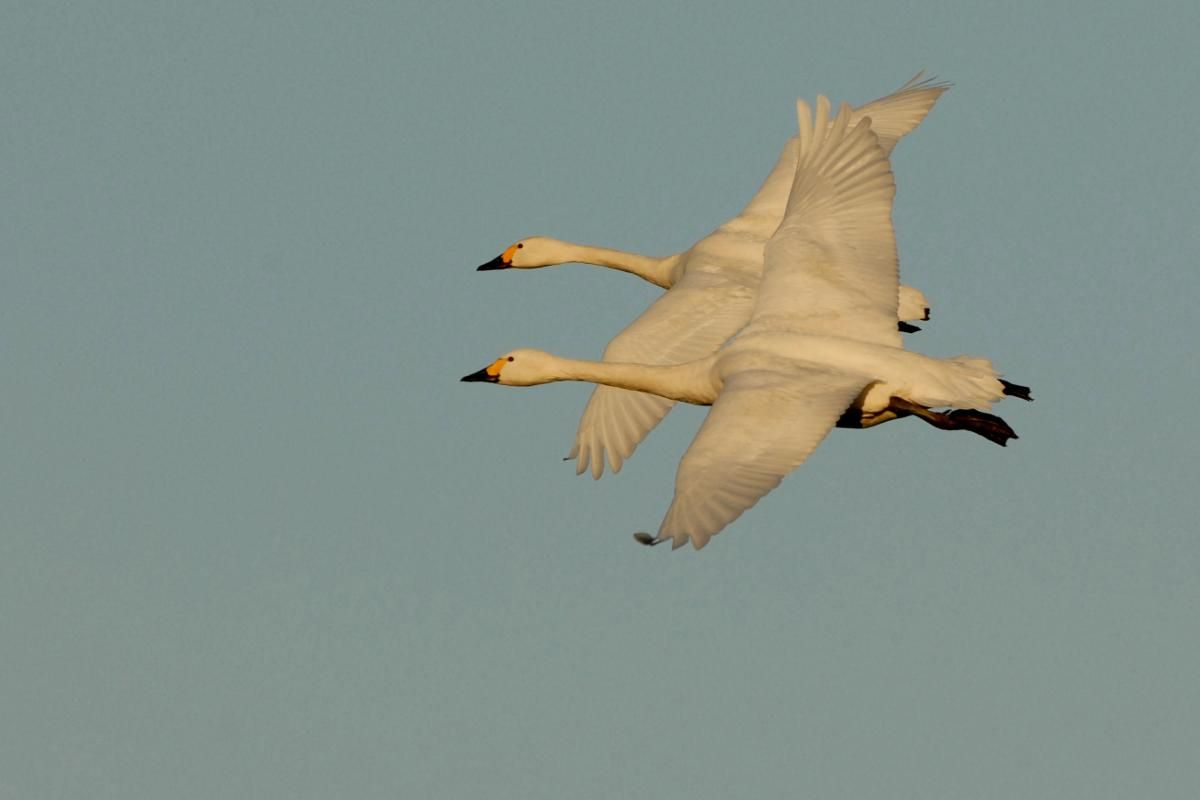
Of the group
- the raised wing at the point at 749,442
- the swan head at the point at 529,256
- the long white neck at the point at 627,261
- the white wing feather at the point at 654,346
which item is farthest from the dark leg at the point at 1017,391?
the swan head at the point at 529,256

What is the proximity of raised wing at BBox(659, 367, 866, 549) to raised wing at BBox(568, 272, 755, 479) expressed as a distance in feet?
16.1

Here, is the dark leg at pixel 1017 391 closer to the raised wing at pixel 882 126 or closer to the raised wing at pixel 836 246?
the raised wing at pixel 836 246

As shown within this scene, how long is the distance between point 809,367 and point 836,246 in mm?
2470

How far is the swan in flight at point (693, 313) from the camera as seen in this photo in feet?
92.7

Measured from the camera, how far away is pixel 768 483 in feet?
69.2

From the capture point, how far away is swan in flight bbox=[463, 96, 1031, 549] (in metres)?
21.4

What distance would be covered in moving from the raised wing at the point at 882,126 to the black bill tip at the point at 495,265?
12.2 feet

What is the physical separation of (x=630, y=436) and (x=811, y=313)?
388 centimetres

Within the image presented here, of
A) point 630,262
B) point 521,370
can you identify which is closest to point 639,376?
point 521,370

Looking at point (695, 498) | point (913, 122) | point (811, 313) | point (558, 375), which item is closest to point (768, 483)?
point (695, 498)

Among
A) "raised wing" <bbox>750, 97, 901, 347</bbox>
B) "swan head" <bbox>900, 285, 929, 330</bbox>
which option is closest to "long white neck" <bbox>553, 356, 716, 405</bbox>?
"raised wing" <bbox>750, 97, 901, 347</bbox>

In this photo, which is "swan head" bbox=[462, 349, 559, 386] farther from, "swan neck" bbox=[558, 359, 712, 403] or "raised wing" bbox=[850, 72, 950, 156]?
"raised wing" bbox=[850, 72, 950, 156]

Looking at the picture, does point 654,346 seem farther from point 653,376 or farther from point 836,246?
point 836,246

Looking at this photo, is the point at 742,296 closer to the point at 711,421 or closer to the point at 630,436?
the point at 630,436
